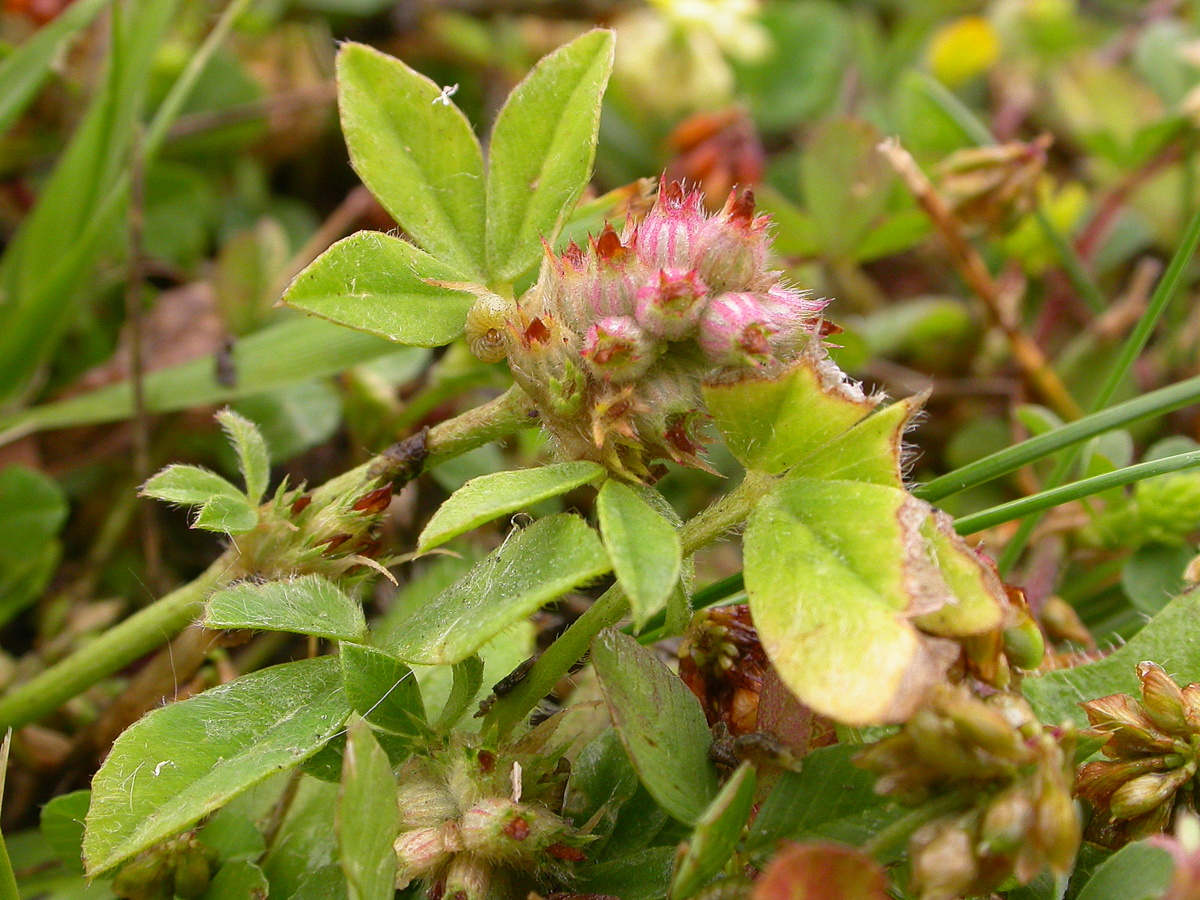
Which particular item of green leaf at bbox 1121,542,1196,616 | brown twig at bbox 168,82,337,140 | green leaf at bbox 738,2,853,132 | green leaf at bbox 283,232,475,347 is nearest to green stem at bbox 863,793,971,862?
green leaf at bbox 283,232,475,347

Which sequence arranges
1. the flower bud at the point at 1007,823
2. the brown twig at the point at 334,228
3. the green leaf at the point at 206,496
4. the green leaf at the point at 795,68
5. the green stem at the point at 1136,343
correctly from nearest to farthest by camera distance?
the flower bud at the point at 1007,823
the green leaf at the point at 206,496
the green stem at the point at 1136,343
the brown twig at the point at 334,228
the green leaf at the point at 795,68

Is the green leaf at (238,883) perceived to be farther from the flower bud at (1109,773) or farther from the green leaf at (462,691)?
the flower bud at (1109,773)

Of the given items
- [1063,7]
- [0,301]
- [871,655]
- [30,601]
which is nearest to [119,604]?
[30,601]

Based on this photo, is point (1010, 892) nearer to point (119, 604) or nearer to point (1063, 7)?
point (119, 604)

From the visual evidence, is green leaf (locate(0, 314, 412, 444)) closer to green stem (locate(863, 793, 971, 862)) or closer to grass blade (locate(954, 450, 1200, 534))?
grass blade (locate(954, 450, 1200, 534))

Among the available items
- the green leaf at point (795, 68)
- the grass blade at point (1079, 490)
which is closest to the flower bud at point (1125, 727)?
the grass blade at point (1079, 490)

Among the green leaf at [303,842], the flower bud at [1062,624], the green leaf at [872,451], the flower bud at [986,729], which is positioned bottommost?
the green leaf at [303,842]
